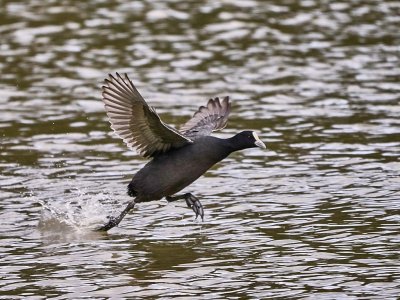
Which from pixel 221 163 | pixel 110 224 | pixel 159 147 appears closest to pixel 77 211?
pixel 110 224

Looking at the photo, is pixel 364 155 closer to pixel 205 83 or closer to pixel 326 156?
pixel 326 156

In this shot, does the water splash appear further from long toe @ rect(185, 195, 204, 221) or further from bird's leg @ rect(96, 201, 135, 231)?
long toe @ rect(185, 195, 204, 221)

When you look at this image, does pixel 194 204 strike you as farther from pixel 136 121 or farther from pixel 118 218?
pixel 136 121

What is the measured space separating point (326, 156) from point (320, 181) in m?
0.94

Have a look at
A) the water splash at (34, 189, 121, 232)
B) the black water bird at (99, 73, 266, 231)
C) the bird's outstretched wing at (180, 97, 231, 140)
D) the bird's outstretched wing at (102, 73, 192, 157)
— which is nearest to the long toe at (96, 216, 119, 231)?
the black water bird at (99, 73, 266, 231)

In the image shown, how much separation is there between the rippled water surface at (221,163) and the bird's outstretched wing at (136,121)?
742 millimetres

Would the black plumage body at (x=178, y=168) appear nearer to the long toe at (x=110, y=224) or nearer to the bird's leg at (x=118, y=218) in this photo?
the bird's leg at (x=118, y=218)

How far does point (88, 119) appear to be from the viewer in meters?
13.5

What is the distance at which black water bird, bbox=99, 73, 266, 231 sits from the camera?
910 centimetres

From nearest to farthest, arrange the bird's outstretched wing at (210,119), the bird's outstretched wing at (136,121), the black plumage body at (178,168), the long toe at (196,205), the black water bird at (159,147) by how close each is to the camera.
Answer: the bird's outstretched wing at (136,121), the black water bird at (159,147), the black plumage body at (178,168), the long toe at (196,205), the bird's outstretched wing at (210,119)

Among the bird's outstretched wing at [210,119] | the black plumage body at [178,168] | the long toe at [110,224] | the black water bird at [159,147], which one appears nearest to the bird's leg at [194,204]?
the black water bird at [159,147]

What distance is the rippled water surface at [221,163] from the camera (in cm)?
815

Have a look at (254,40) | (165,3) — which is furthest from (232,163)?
(165,3)

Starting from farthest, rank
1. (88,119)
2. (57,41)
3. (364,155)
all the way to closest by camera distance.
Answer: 1. (57,41)
2. (88,119)
3. (364,155)
